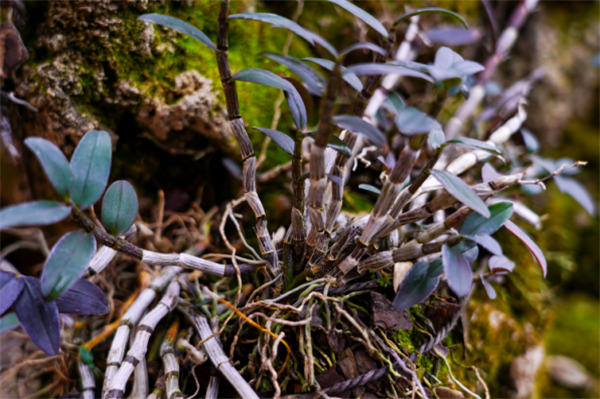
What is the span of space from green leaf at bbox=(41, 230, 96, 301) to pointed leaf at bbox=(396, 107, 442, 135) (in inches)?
17.9

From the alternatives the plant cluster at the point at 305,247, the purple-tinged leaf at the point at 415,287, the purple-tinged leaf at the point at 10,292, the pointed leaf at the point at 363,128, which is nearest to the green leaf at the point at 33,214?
the plant cluster at the point at 305,247

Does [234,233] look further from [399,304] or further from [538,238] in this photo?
[538,238]

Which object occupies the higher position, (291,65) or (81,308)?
(291,65)

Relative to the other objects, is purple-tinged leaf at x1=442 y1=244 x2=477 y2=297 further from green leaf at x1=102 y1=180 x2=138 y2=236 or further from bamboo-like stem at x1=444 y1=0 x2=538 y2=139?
bamboo-like stem at x1=444 y1=0 x2=538 y2=139

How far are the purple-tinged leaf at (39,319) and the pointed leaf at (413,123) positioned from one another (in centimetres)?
57

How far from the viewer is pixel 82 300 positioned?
0.57 meters

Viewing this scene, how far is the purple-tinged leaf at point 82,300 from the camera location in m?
0.56

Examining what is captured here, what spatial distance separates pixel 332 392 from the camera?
0.62 meters

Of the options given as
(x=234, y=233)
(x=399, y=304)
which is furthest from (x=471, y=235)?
(x=234, y=233)

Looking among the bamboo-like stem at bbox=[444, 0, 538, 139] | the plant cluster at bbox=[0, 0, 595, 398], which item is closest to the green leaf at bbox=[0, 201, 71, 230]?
the plant cluster at bbox=[0, 0, 595, 398]

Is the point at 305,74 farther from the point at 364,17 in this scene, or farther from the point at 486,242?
the point at 486,242

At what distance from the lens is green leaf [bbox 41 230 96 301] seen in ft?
1.54

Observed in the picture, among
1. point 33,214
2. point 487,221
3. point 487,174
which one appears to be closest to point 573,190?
point 487,174

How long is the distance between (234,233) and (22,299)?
0.49 m
